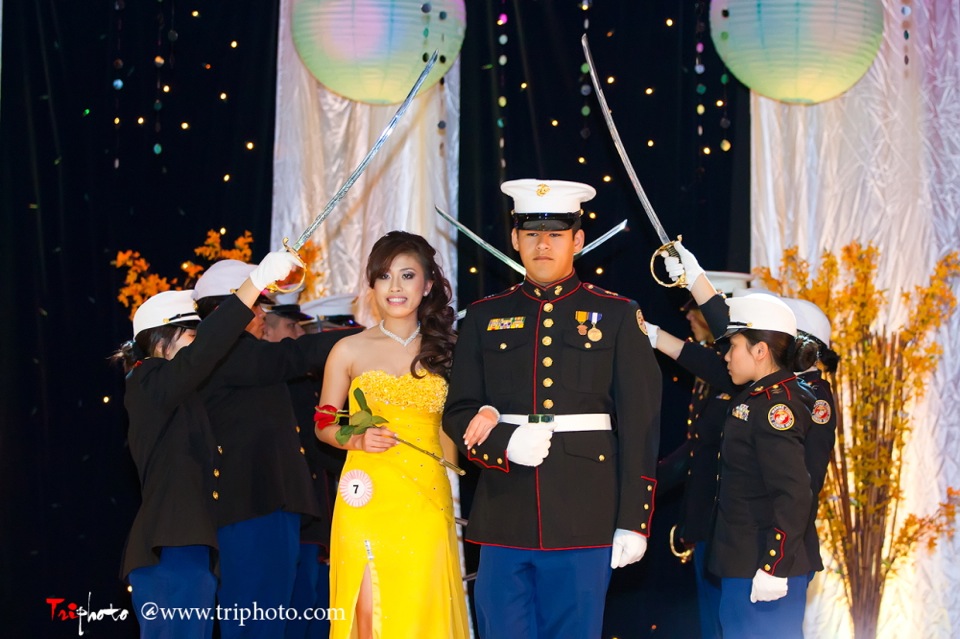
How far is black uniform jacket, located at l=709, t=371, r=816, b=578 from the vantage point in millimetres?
3129

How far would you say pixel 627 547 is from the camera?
2.94 m

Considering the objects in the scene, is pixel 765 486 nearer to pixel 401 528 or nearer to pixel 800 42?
pixel 401 528

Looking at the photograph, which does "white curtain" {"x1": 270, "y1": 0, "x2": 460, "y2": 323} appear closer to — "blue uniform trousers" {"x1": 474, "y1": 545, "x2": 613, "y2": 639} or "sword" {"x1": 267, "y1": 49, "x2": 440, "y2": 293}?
"sword" {"x1": 267, "y1": 49, "x2": 440, "y2": 293}

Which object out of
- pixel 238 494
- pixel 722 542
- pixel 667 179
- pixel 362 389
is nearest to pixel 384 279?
pixel 362 389

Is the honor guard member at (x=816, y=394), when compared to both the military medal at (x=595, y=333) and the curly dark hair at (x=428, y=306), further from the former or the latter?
the curly dark hair at (x=428, y=306)

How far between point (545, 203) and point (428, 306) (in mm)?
511

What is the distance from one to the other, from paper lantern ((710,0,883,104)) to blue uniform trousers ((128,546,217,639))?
2.62 metres

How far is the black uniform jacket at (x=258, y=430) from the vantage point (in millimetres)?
3674

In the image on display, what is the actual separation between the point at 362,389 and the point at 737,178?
2080 millimetres

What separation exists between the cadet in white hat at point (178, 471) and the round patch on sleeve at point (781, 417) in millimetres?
1385

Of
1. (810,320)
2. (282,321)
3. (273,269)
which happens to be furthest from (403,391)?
(810,320)

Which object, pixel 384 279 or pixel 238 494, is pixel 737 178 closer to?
pixel 384 279

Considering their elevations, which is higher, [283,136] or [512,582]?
[283,136]

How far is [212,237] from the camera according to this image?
15.9ft
